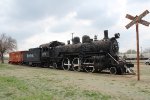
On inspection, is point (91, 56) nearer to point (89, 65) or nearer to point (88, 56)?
point (88, 56)

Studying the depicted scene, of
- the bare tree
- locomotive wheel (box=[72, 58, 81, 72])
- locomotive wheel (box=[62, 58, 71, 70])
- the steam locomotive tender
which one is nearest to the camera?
the steam locomotive tender

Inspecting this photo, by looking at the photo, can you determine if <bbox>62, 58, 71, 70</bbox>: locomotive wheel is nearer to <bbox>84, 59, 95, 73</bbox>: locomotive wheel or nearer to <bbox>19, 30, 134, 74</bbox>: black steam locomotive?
<bbox>19, 30, 134, 74</bbox>: black steam locomotive

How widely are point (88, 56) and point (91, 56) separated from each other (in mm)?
464

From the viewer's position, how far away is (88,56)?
27734mm

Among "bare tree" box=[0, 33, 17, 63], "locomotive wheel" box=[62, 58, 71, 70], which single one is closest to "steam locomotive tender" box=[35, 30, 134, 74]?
"locomotive wheel" box=[62, 58, 71, 70]

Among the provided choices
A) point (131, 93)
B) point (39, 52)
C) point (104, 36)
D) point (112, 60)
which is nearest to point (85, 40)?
point (104, 36)

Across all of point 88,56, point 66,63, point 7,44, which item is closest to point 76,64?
point 88,56

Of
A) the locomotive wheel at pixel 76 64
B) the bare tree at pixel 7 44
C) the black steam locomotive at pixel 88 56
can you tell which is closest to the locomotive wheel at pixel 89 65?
the black steam locomotive at pixel 88 56

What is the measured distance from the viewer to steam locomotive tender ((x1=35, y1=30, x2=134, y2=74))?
25234 mm

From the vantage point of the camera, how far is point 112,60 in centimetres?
2520

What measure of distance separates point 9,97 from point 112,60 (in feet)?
50.9

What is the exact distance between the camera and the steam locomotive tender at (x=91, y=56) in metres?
25.2

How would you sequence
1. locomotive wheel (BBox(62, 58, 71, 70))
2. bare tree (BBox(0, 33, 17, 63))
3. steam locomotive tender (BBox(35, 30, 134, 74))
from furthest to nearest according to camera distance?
1. bare tree (BBox(0, 33, 17, 63))
2. locomotive wheel (BBox(62, 58, 71, 70))
3. steam locomotive tender (BBox(35, 30, 134, 74))

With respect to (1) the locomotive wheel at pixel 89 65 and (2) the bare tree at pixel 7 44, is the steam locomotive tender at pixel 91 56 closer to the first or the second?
(1) the locomotive wheel at pixel 89 65
